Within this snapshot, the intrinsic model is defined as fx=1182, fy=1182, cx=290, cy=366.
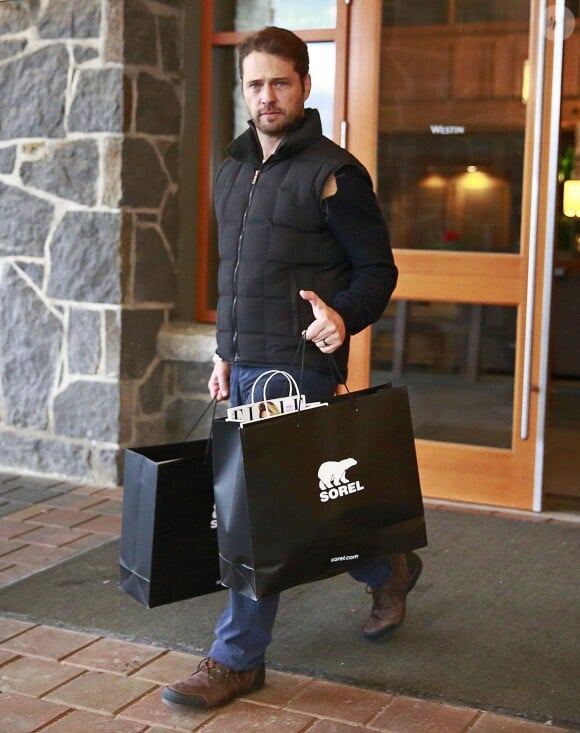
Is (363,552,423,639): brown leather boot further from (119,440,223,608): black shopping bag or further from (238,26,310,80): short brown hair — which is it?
(238,26,310,80): short brown hair

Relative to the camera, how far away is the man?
10.2 ft

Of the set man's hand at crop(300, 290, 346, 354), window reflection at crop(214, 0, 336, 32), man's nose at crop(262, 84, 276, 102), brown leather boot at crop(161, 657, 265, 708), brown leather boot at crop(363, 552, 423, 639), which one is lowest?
brown leather boot at crop(161, 657, 265, 708)

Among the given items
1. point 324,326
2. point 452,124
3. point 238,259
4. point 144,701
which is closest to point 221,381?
point 238,259

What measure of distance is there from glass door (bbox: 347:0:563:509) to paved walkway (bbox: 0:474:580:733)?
212cm

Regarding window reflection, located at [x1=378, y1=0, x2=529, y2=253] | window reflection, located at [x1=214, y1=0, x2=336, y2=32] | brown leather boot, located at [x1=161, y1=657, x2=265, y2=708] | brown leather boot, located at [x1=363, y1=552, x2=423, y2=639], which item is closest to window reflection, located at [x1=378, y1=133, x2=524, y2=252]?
window reflection, located at [x1=378, y1=0, x2=529, y2=253]

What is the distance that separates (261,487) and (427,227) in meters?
2.67

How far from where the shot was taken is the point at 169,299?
18.8 feet

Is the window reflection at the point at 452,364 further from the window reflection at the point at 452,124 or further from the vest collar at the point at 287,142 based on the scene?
the vest collar at the point at 287,142

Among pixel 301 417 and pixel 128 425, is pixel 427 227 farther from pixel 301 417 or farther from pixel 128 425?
pixel 301 417

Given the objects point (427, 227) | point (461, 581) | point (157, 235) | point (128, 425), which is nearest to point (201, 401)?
point (128, 425)

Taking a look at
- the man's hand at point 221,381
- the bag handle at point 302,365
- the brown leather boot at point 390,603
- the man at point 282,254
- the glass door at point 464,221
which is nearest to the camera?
the bag handle at point 302,365

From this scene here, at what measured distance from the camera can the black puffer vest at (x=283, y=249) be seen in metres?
3.12

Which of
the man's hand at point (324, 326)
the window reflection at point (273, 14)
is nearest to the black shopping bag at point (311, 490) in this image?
the man's hand at point (324, 326)

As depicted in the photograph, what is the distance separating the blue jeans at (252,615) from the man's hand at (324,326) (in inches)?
4.9
